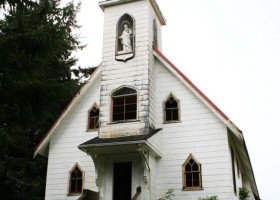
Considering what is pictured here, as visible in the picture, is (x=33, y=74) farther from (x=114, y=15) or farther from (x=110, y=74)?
(x=114, y=15)

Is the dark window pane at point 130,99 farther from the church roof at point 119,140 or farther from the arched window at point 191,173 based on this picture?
the arched window at point 191,173

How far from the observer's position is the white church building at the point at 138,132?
15.9 meters

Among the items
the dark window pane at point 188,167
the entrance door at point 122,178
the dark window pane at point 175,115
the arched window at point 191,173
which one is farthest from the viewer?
the dark window pane at point 175,115

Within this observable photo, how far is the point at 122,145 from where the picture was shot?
15.4 meters

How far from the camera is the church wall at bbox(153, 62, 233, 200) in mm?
15742

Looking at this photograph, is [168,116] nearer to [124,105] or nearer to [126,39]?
[124,105]

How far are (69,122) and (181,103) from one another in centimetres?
593

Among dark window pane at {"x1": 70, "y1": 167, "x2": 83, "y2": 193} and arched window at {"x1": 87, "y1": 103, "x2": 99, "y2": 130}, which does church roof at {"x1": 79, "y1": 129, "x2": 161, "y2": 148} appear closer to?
arched window at {"x1": 87, "y1": 103, "x2": 99, "y2": 130}

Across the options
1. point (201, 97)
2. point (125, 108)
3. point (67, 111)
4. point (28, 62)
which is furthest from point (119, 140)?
point (28, 62)

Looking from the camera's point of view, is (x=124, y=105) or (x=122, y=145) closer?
(x=122, y=145)

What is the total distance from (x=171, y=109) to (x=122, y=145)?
342 centimetres

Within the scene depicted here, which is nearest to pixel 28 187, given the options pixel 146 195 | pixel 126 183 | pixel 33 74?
pixel 126 183

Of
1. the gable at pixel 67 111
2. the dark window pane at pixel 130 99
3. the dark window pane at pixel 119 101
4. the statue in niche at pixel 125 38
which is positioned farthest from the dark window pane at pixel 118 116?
the statue in niche at pixel 125 38

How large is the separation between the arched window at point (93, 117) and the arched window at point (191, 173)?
5049 mm
